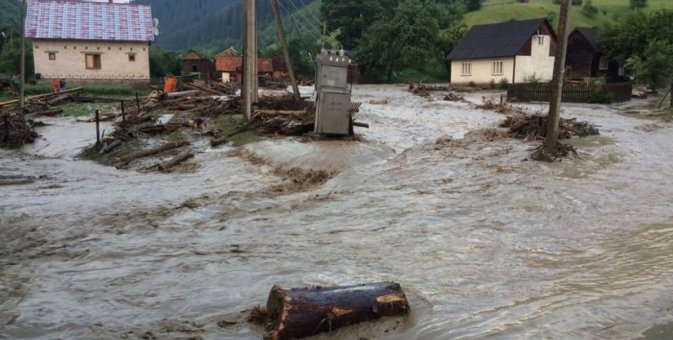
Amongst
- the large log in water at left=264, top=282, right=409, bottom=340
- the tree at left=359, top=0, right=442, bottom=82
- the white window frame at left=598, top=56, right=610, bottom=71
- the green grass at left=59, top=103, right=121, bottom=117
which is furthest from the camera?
the tree at left=359, top=0, right=442, bottom=82

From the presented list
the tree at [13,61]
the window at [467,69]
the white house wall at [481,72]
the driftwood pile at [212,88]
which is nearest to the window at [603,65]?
the white house wall at [481,72]

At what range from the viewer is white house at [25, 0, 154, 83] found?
48.7 m

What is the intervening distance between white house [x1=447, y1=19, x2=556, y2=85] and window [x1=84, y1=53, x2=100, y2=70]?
33895 mm

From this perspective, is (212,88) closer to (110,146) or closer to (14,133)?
(14,133)

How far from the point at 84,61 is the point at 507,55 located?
36.9 metres

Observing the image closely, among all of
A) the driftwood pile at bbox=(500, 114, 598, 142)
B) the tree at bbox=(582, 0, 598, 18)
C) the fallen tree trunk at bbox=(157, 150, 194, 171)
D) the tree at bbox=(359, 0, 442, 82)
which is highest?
the tree at bbox=(582, 0, 598, 18)

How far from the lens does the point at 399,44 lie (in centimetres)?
6400

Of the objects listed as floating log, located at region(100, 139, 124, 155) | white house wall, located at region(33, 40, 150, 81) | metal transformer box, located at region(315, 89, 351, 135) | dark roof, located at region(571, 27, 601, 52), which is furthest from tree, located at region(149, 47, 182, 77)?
metal transformer box, located at region(315, 89, 351, 135)

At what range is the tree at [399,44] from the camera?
2517 inches

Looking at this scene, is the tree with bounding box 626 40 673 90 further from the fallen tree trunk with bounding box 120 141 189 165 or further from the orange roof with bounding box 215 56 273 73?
the orange roof with bounding box 215 56 273 73

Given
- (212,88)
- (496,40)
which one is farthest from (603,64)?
(212,88)

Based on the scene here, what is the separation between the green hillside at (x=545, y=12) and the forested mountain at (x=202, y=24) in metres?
40.3

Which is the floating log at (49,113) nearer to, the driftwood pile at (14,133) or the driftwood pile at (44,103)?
the driftwood pile at (44,103)

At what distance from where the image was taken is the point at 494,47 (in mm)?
57344
